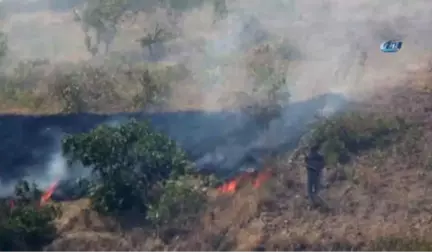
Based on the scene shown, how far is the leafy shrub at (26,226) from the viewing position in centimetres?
1266

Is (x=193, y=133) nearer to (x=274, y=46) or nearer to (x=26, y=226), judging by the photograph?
(x=26, y=226)

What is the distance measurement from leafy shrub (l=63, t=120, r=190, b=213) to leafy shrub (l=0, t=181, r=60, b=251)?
1028 millimetres

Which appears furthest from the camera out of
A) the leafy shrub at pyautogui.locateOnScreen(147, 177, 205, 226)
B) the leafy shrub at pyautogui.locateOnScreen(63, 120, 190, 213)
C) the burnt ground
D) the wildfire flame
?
the burnt ground

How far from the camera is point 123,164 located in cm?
1397

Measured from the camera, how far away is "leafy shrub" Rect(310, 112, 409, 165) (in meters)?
15.3

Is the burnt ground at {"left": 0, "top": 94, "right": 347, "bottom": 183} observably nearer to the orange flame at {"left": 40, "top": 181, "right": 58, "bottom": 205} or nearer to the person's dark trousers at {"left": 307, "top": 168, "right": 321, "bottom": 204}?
the orange flame at {"left": 40, "top": 181, "right": 58, "bottom": 205}

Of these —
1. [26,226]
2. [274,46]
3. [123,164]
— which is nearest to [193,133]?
[123,164]

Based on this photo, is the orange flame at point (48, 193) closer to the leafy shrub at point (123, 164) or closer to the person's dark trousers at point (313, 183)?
the leafy shrub at point (123, 164)

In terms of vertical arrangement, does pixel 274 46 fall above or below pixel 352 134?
above

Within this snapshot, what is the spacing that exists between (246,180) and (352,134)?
118 inches

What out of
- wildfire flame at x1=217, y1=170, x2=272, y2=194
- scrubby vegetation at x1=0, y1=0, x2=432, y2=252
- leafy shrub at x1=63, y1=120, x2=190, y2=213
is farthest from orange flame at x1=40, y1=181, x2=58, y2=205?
wildfire flame at x1=217, y1=170, x2=272, y2=194

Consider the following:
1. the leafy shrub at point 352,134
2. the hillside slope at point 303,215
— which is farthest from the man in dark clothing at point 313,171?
the leafy shrub at point 352,134

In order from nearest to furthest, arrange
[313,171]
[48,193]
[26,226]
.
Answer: [26,226], [313,171], [48,193]

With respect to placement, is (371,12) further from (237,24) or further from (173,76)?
(173,76)
